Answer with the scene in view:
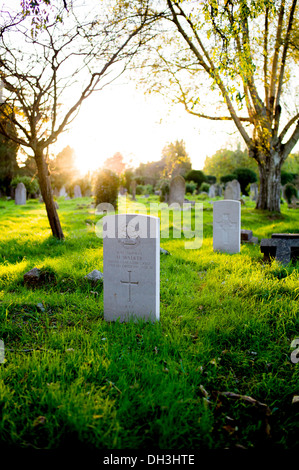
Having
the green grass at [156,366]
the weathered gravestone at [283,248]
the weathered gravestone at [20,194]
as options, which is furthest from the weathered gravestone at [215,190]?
the green grass at [156,366]

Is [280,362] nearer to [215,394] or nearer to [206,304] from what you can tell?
[215,394]

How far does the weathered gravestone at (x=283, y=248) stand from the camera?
5.87 meters

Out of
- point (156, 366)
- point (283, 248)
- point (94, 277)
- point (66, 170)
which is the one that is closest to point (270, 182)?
point (283, 248)

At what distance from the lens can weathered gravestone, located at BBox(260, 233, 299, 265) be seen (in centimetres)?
587

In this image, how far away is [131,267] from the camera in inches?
145

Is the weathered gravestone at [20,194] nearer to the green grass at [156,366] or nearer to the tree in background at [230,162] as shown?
the green grass at [156,366]

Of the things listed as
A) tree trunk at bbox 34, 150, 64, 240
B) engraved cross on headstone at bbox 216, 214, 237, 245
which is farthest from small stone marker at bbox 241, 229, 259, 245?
tree trunk at bbox 34, 150, 64, 240

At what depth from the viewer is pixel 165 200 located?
Result: 22.6 meters

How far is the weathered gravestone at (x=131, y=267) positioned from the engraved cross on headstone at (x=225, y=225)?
166 inches

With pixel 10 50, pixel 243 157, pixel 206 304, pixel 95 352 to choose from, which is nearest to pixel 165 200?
pixel 10 50

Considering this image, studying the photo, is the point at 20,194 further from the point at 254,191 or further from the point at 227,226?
the point at 254,191

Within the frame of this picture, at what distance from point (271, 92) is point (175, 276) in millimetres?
11033

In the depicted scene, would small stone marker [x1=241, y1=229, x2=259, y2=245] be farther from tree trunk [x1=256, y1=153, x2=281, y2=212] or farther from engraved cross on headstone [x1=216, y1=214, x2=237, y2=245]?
tree trunk [x1=256, y1=153, x2=281, y2=212]

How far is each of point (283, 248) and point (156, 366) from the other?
4198 mm
